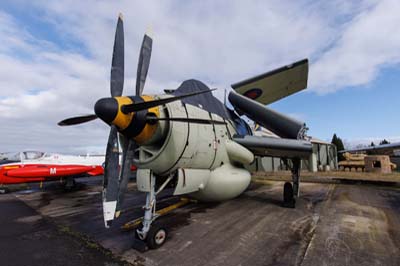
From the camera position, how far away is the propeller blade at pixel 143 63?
188 inches

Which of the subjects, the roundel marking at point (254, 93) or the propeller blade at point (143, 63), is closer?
the propeller blade at point (143, 63)

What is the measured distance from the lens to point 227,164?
20.9 feet

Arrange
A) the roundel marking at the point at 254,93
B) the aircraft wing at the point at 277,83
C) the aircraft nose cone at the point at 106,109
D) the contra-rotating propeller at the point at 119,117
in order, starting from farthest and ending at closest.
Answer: the roundel marking at the point at 254,93
the aircraft wing at the point at 277,83
the contra-rotating propeller at the point at 119,117
the aircraft nose cone at the point at 106,109

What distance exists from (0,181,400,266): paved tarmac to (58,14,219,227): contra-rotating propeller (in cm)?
122

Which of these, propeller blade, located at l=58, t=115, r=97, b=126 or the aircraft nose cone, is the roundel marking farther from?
the aircraft nose cone

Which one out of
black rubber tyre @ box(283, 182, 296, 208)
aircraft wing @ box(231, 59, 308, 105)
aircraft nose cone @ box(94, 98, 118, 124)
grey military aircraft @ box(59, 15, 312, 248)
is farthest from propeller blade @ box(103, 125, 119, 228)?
aircraft wing @ box(231, 59, 308, 105)

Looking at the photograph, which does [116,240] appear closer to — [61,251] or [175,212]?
[61,251]

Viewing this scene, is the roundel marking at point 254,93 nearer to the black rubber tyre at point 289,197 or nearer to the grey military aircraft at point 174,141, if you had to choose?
the grey military aircraft at point 174,141

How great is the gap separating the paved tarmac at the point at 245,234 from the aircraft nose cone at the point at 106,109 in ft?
8.57

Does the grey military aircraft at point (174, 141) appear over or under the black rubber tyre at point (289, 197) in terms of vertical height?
over

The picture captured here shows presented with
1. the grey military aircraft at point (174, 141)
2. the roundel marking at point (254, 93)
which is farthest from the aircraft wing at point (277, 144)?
the roundel marking at point (254, 93)

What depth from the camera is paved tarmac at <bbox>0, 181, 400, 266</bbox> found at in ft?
13.2

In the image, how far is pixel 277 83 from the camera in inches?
403

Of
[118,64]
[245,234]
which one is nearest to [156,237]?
[245,234]
